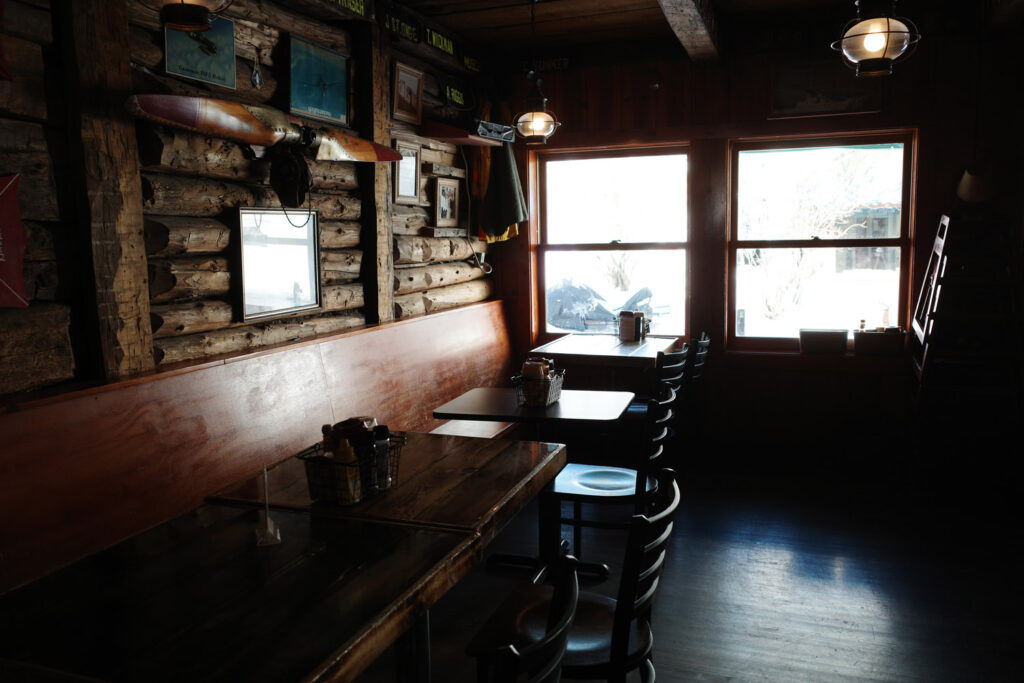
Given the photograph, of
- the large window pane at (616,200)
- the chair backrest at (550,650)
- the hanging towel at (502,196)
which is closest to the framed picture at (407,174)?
the hanging towel at (502,196)

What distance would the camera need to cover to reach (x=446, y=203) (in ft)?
18.6

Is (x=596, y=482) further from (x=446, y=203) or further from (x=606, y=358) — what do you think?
(x=446, y=203)

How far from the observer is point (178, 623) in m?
1.53

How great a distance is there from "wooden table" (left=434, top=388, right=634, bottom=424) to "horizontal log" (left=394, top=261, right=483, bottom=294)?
4.42 feet

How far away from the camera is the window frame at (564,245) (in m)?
6.01

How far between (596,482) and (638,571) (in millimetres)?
1731

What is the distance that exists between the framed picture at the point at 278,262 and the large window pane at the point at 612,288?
8.62 feet

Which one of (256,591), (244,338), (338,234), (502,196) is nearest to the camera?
(256,591)

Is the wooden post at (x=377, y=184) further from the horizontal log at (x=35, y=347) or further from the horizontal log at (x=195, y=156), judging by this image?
the horizontal log at (x=35, y=347)

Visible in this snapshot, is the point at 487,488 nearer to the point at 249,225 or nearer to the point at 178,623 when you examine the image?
the point at 178,623

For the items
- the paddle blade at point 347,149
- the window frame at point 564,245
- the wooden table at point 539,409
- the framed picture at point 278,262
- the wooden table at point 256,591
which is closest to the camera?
the wooden table at point 256,591

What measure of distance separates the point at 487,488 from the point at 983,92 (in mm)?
4701

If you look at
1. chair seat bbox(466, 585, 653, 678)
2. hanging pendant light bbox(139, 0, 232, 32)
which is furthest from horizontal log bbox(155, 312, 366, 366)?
chair seat bbox(466, 585, 653, 678)

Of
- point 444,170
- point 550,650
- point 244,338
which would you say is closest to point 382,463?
point 550,650
